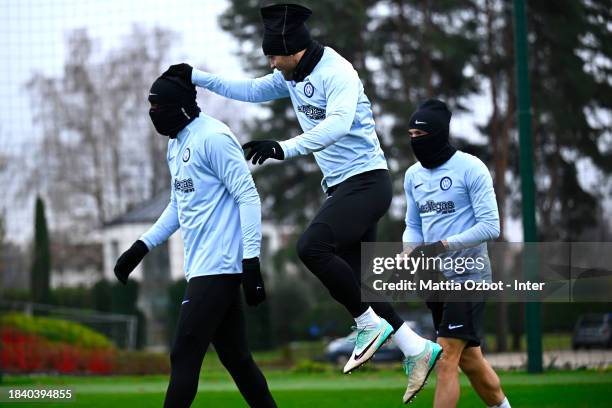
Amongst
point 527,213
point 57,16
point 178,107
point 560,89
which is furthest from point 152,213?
point 178,107

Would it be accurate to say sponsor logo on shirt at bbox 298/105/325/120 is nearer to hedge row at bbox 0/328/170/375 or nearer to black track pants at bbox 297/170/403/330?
black track pants at bbox 297/170/403/330

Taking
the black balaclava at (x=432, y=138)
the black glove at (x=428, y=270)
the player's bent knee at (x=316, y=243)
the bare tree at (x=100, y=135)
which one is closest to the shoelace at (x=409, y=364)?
the black glove at (x=428, y=270)

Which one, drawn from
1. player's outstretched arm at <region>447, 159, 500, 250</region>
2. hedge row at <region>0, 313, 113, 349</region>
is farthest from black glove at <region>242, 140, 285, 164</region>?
hedge row at <region>0, 313, 113, 349</region>

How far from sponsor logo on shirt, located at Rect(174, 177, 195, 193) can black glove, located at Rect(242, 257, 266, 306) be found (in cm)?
56

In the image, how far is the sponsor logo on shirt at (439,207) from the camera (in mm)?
6328

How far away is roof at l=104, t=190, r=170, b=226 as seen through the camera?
2305cm

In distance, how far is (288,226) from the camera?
80.5ft

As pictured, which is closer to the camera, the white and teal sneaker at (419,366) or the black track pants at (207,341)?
the black track pants at (207,341)

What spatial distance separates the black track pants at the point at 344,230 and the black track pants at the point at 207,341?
50 cm

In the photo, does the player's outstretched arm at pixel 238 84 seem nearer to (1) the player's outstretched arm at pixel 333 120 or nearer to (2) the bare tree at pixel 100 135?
(1) the player's outstretched arm at pixel 333 120

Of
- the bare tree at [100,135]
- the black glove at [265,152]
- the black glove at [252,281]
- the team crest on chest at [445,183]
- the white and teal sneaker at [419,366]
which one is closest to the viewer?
the black glove at [265,152]

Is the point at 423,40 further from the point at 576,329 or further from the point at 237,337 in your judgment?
the point at 237,337

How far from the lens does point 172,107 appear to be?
5.80 metres

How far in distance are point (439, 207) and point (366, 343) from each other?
1101 mm
